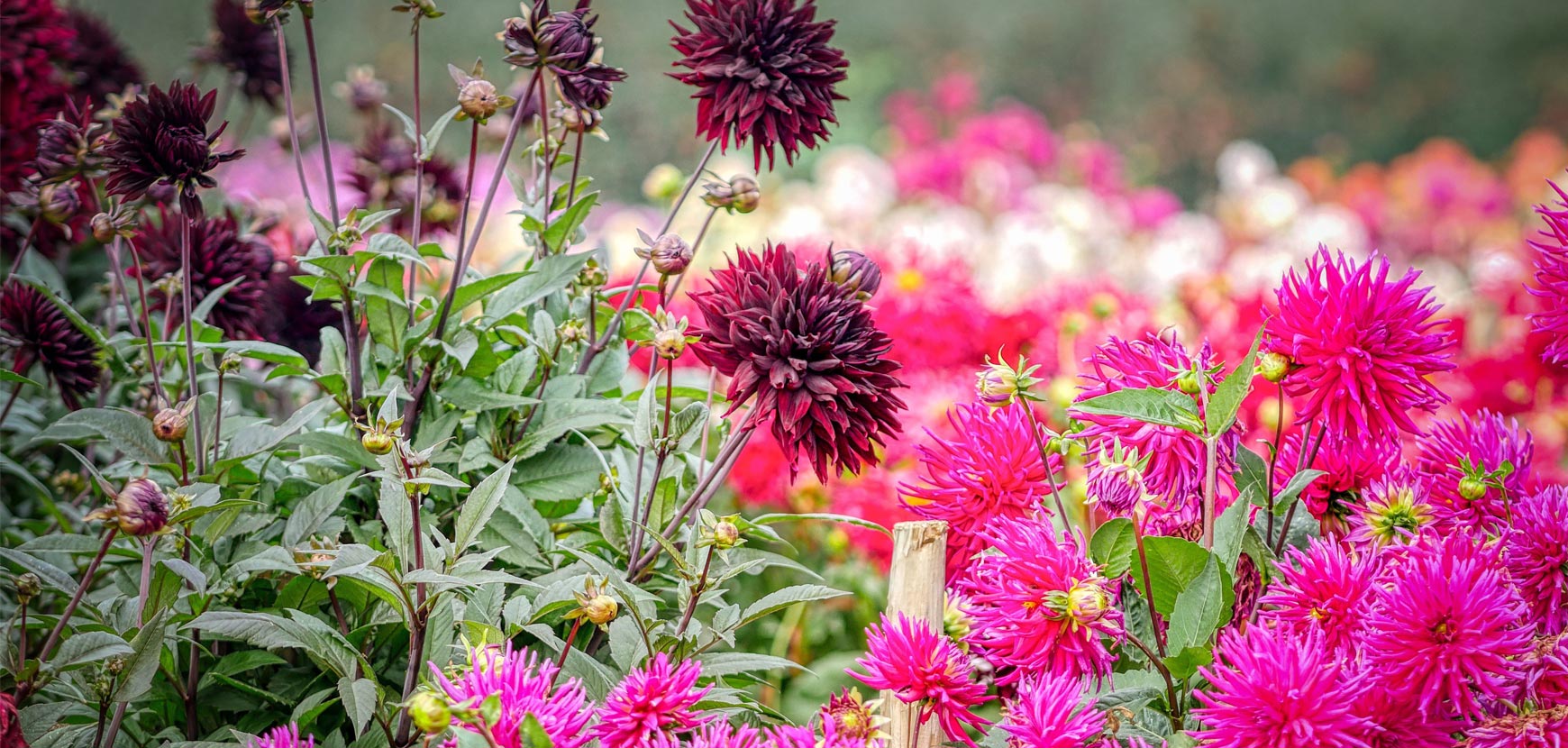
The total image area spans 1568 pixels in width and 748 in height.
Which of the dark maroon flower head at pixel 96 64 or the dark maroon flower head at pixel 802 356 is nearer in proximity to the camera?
the dark maroon flower head at pixel 802 356

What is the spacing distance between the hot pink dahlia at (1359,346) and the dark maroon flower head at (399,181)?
827mm

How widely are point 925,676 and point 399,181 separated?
0.89 meters

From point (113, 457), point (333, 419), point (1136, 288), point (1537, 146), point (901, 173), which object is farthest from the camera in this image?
point (1537, 146)

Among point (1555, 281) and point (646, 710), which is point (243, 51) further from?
point (1555, 281)

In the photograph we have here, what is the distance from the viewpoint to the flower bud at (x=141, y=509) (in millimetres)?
531

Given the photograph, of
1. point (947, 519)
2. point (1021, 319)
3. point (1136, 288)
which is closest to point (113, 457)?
point (947, 519)

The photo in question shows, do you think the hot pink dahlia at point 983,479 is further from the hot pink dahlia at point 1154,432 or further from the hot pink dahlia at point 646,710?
the hot pink dahlia at point 646,710

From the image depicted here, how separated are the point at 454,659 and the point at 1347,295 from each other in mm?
546

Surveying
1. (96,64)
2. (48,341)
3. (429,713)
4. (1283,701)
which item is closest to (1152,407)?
(1283,701)

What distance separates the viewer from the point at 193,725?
66 centimetres

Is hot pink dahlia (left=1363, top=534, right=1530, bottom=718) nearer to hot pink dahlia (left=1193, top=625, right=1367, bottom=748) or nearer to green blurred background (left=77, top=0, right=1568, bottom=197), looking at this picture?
hot pink dahlia (left=1193, top=625, right=1367, bottom=748)

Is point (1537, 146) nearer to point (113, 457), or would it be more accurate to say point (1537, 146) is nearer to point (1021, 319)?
point (1021, 319)

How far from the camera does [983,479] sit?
66cm

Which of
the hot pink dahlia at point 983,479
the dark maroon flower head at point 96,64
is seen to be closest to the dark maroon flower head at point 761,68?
the hot pink dahlia at point 983,479
